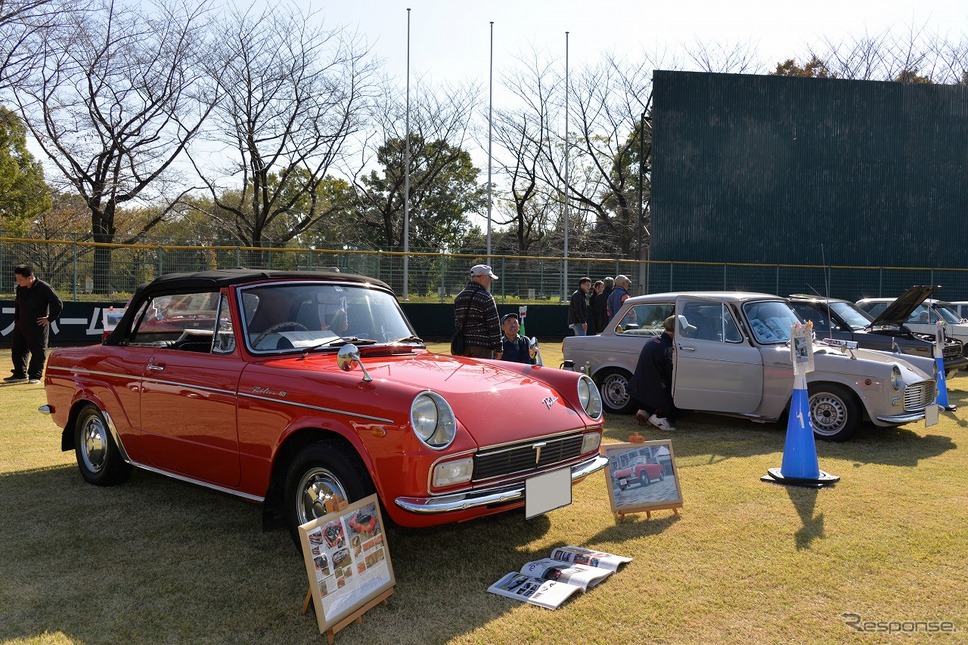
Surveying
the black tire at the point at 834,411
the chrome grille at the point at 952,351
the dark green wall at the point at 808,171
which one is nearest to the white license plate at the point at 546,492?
the black tire at the point at 834,411

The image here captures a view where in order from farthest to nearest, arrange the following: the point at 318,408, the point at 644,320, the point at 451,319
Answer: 1. the point at 451,319
2. the point at 644,320
3. the point at 318,408

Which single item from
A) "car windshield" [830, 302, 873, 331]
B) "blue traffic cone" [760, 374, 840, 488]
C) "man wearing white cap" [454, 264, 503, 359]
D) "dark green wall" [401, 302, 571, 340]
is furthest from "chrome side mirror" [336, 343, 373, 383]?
"dark green wall" [401, 302, 571, 340]

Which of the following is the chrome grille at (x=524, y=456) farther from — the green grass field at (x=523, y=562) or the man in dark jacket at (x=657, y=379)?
the man in dark jacket at (x=657, y=379)

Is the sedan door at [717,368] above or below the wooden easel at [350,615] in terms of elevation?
above

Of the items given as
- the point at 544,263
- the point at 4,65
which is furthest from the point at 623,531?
the point at 4,65

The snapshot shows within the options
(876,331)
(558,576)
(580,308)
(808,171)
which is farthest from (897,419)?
(808,171)

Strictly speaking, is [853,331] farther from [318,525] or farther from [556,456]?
[318,525]

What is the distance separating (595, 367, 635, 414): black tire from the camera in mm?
9477

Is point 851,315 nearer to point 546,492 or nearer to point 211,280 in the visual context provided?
point 546,492

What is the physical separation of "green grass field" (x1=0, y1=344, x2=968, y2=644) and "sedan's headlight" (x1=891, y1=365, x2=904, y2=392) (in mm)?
1306

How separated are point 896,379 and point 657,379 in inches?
Answer: 93.2

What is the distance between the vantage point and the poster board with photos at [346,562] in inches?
132

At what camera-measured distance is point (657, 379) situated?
855 cm

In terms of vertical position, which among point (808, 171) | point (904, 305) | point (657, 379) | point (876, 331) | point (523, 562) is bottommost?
point (523, 562)
